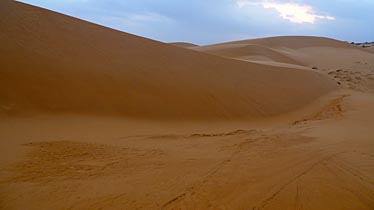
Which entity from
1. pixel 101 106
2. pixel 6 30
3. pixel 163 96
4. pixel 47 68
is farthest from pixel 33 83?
pixel 163 96

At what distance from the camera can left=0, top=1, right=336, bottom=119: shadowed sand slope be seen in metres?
8.25

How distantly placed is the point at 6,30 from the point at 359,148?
28.6 ft

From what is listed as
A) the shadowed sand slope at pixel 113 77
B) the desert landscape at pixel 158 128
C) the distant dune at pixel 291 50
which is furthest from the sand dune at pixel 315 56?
the shadowed sand slope at pixel 113 77

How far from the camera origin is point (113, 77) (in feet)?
31.2

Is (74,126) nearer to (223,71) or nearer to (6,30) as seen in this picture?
(6,30)

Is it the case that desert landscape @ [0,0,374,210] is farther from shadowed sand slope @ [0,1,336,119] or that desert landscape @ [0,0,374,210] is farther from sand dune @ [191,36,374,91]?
sand dune @ [191,36,374,91]

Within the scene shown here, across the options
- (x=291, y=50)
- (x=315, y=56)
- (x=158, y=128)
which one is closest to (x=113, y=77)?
(x=158, y=128)

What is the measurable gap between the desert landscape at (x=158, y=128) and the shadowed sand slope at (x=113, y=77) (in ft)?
0.13

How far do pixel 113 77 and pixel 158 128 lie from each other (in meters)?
2.48

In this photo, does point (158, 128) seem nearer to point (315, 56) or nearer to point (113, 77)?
point (113, 77)

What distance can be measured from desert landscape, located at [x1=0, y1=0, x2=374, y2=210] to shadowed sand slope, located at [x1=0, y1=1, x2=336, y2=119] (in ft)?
0.13

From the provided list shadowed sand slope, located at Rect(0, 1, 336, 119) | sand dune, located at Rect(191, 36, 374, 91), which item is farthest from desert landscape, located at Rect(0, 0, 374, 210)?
sand dune, located at Rect(191, 36, 374, 91)

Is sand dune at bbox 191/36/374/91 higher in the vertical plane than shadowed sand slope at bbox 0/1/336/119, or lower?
higher

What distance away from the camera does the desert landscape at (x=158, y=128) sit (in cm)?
390
